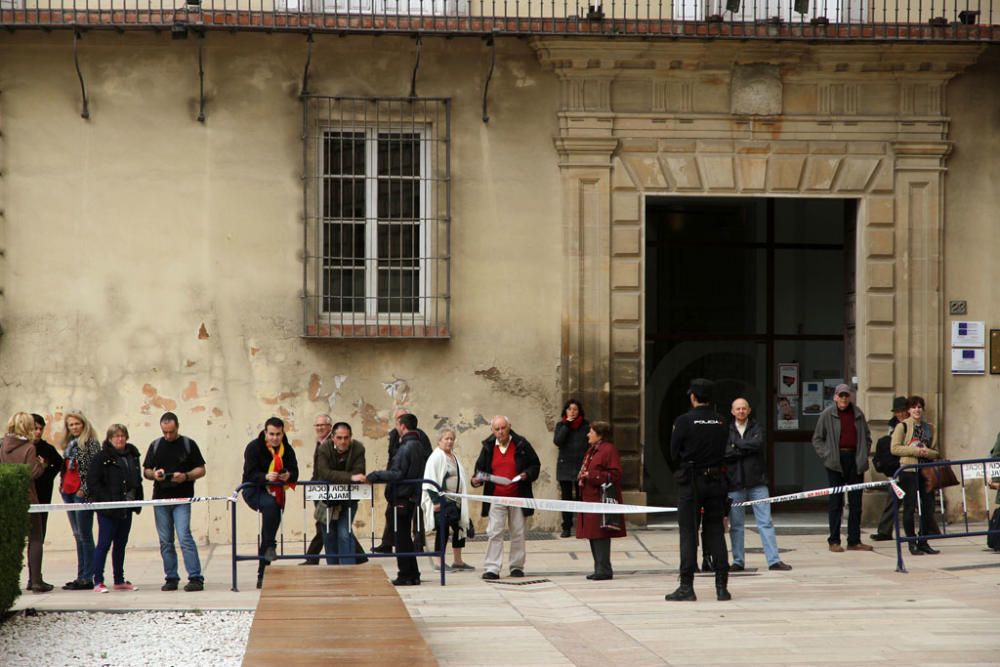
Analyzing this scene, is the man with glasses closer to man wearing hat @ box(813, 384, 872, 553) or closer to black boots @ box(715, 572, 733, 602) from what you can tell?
black boots @ box(715, 572, 733, 602)

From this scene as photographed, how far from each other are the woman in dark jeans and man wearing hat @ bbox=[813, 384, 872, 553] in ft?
8.07

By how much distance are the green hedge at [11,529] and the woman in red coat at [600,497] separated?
4750 mm

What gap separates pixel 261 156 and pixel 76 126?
6.38 ft

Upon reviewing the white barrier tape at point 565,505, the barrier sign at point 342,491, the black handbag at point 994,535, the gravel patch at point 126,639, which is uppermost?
the barrier sign at point 342,491

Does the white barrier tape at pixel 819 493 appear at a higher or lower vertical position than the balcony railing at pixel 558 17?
lower

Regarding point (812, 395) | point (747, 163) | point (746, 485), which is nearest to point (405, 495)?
point (746, 485)

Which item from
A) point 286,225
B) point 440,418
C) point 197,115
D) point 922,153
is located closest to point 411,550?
point 440,418

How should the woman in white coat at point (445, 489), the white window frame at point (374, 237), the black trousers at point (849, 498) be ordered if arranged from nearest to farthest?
the woman in white coat at point (445, 489) < the black trousers at point (849, 498) < the white window frame at point (374, 237)

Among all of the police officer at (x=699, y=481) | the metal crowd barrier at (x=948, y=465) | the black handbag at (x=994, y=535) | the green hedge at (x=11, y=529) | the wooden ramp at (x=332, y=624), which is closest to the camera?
A: the wooden ramp at (x=332, y=624)

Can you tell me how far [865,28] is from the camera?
55.1 ft

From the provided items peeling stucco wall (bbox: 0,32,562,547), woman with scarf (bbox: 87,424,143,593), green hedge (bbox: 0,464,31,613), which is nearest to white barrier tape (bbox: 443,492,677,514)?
woman with scarf (bbox: 87,424,143,593)

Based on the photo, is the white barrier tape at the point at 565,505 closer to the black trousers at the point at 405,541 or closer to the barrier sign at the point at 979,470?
the black trousers at the point at 405,541

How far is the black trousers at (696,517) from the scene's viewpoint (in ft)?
40.0

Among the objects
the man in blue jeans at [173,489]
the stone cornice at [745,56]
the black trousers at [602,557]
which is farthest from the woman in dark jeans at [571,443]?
the man in blue jeans at [173,489]
